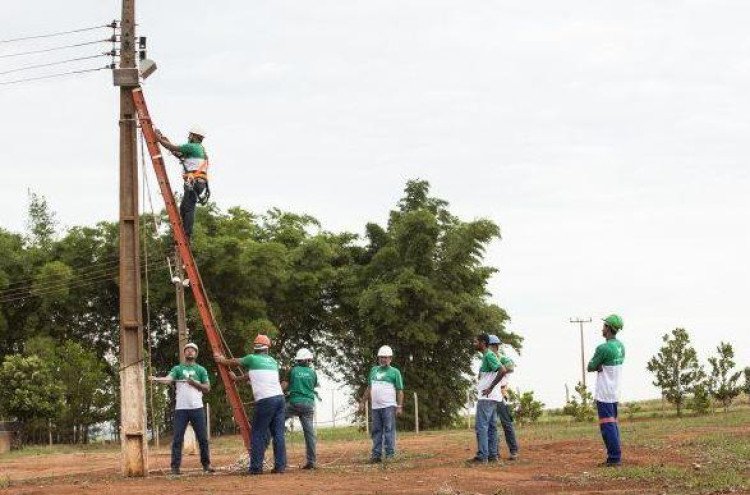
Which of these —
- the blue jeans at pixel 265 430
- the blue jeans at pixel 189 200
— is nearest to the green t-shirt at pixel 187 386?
the blue jeans at pixel 265 430

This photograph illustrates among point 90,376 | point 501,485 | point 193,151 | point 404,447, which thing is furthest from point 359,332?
point 501,485

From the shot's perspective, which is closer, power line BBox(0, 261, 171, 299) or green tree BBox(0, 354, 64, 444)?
green tree BBox(0, 354, 64, 444)

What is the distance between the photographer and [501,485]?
54.1ft

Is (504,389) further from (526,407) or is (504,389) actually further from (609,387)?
(526,407)

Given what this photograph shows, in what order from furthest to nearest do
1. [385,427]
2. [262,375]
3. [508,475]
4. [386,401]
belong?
1. [385,427]
2. [386,401]
3. [262,375]
4. [508,475]

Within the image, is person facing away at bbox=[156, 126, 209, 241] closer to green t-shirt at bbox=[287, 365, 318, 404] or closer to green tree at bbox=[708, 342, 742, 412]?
green t-shirt at bbox=[287, 365, 318, 404]

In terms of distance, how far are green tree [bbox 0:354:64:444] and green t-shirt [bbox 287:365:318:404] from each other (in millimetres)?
28427

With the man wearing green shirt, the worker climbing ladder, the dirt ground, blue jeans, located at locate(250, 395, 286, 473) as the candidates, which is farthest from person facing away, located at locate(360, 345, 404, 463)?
blue jeans, located at locate(250, 395, 286, 473)

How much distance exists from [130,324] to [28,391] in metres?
28.7

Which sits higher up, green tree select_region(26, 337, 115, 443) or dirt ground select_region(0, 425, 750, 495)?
green tree select_region(26, 337, 115, 443)

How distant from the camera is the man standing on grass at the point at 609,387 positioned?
717 inches

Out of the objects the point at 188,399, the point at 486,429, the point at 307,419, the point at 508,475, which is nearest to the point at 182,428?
the point at 188,399

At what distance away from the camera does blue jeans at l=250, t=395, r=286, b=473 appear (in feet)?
65.1

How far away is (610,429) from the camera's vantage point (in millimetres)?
18234
